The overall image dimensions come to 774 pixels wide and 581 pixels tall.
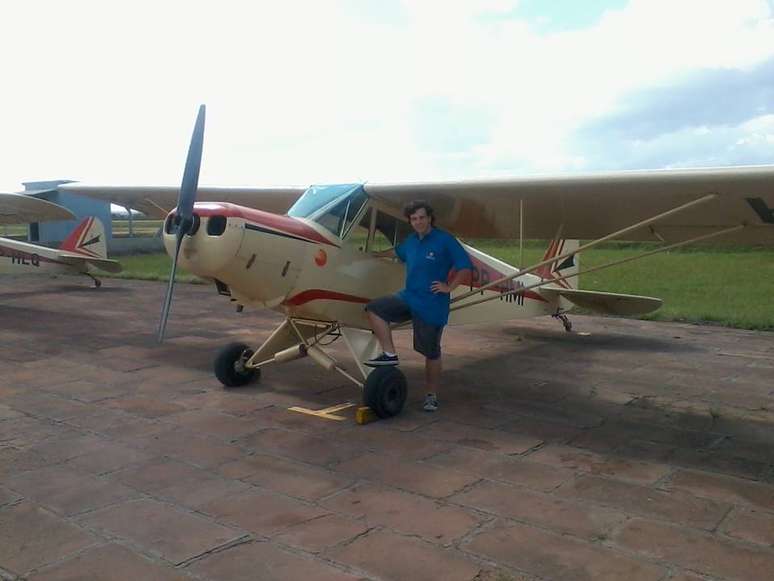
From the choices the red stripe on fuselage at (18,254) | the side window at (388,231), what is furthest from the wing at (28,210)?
the side window at (388,231)

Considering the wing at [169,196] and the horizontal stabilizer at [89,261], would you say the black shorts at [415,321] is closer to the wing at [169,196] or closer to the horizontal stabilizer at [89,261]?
the wing at [169,196]

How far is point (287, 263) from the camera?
18.2ft

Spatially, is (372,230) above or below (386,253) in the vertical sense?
above

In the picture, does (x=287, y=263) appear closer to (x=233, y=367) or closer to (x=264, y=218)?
(x=264, y=218)

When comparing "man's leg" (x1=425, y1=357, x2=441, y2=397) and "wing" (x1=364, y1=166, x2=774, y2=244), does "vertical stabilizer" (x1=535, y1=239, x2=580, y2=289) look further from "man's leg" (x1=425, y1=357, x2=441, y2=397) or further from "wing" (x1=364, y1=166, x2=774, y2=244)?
"man's leg" (x1=425, y1=357, x2=441, y2=397)

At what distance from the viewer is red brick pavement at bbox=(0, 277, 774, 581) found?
10.1ft

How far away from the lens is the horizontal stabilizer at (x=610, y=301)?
29.7 feet

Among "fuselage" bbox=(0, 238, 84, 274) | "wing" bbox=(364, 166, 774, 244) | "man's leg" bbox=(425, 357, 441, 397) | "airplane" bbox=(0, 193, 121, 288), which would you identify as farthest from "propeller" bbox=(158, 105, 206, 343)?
"fuselage" bbox=(0, 238, 84, 274)

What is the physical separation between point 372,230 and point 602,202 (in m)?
2.17

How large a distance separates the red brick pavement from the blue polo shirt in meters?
0.90

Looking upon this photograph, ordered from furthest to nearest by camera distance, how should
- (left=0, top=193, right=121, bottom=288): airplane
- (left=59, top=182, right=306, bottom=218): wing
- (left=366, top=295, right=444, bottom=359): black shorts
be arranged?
(left=0, top=193, right=121, bottom=288): airplane
(left=59, top=182, right=306, bottom=218): wing
(left=366, top=295, right=444, bottom=359): black shorts

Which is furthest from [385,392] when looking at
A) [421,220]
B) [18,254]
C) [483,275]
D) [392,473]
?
[18,254]

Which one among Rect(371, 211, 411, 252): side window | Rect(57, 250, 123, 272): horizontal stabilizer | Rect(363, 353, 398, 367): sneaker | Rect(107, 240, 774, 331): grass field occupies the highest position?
Rect(371, 211, 411, 252): side window

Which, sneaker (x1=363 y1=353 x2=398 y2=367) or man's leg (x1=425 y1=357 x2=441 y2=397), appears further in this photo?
man's leg (x1=425 y1=357 x2=441 y2=397)
